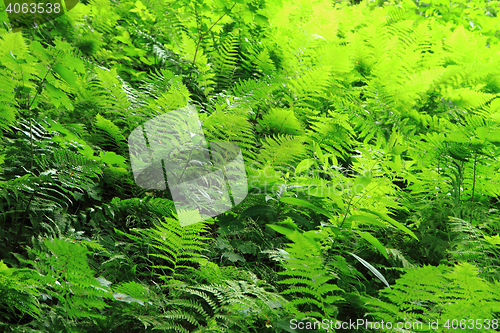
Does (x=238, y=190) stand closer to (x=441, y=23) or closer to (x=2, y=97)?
(x=2, y=97)

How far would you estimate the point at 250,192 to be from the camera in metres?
1.87

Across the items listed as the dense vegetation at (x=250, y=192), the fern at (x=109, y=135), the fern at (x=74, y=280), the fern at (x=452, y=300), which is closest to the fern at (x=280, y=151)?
the dense vegetation at (x=250, y=192)

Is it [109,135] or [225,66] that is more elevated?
[225,66]

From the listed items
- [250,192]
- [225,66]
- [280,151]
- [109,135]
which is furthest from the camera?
[225,66]

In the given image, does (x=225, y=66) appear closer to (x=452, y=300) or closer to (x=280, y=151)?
(x=280, y=151)

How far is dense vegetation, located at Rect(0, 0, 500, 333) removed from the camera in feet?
4.27

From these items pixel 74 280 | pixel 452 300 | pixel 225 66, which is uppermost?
pixel 225 66

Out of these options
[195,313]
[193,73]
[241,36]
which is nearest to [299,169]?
[195,313]

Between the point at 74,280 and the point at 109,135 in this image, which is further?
the point at 109,135

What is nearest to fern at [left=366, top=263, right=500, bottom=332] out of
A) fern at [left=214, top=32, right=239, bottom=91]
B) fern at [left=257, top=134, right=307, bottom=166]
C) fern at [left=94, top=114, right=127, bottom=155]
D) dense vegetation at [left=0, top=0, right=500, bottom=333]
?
dense vegetation at [left=0, top=0, right=500, bottom=333]

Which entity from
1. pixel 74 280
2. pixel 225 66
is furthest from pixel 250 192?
pixel 225 66

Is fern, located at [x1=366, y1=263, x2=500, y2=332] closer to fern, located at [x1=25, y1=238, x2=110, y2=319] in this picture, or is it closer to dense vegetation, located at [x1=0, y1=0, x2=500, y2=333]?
dense vegetation, located at [x1=0, y1=0, x2=500, y2=333]

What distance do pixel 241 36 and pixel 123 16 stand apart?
1.26m

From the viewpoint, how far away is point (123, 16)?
139 inches
